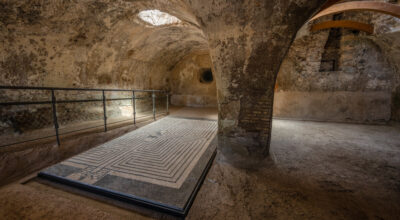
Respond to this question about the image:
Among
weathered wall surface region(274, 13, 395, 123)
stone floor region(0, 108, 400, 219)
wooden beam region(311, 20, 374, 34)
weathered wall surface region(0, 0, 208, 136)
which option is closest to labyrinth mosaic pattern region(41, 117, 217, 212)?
stone floor region(0, 108, 400, 219)

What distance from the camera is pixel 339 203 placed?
1.55 m

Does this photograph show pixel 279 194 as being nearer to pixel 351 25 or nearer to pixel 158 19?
pixel 158 19

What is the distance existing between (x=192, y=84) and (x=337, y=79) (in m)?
6.59

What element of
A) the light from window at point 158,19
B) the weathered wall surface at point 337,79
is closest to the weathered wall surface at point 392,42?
the weathered wall surface at point 337,79

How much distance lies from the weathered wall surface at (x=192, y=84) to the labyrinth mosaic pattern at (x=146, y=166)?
566 cm

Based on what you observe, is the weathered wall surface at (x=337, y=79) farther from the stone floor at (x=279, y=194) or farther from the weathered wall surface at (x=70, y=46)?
the weathered wall surface at (x=70, y=46)

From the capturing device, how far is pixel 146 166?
7.29 feet

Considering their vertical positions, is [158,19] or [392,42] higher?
[158,19]

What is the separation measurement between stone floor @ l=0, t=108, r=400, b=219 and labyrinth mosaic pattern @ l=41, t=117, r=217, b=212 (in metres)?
0.18

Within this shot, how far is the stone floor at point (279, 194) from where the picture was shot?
1438 mm

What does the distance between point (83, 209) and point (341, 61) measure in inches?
292

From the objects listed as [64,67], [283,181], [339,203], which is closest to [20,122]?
[64,67]

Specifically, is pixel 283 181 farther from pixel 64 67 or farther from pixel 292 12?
pixel 64 67

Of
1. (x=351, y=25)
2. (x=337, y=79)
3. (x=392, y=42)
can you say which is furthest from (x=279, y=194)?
(x=392, y=42)
